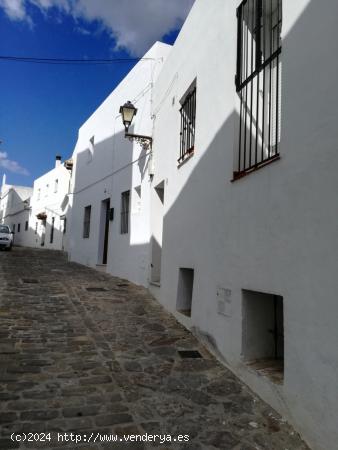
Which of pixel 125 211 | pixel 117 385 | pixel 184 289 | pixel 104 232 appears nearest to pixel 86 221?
pixel 104 232

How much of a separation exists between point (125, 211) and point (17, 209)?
85.2 feet

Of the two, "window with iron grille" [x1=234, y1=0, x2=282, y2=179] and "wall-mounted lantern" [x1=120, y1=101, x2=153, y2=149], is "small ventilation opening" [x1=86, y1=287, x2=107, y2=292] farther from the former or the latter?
"window with iron grille" [x1=234, y1=0, x2=282, y2=179]

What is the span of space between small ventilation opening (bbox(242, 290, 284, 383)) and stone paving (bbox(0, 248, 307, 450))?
0.39 meters

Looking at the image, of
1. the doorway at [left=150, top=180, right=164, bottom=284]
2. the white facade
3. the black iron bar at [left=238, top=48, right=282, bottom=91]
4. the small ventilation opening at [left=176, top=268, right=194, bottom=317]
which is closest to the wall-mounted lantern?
the doorway at [left=150, top=180, right=164, bottom=284]

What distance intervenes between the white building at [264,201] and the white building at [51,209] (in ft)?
47.3

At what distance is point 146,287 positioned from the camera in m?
8.62

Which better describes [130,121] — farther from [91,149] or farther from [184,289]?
[91,149]

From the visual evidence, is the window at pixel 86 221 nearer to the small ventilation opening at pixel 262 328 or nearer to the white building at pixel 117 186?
the white building at pixel 117 186

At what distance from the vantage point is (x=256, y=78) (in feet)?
14.9

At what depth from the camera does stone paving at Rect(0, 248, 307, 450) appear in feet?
10.0

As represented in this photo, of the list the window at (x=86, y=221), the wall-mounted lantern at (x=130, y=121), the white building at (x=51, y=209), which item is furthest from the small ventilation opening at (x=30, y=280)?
the white building at (x=51, y=209)

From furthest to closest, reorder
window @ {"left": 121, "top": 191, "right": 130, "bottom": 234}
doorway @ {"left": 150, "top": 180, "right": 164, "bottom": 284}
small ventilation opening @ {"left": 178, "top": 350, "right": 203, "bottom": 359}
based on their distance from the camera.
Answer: window @ {"left": 121, "top": 191, "right": 130, "bottom": 234} < doorway @ {"left": 150, "top": 180, "right": 164, "bottom": 284} < small ventilation opening @ {"left": 178, "top": 350, "right": 203, "bottom": 359}

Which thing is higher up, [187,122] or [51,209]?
[51,209]

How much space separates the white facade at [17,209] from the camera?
101 ft
